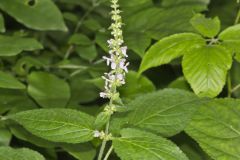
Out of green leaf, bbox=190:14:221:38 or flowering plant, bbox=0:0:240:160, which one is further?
green leaf, bbox=190:14:221:38

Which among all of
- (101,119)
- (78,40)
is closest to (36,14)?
(78,40)

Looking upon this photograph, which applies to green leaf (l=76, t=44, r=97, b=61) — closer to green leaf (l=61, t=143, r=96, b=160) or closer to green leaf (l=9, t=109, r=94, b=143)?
green leaf (l=61, t=143, r=96, b=160)

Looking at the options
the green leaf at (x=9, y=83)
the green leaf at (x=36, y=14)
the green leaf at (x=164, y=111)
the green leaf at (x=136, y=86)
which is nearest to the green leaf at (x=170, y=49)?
the green leaf at (x=164, y=111)

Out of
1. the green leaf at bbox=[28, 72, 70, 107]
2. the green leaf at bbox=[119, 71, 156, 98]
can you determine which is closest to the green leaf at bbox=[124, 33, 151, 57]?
the green leaf at bbox=[119, 71, 156, 98]

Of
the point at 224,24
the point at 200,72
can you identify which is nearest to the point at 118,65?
the point at 200,72

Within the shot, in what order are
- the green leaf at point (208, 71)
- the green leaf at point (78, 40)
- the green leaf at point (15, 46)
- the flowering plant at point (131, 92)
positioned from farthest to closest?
the green leaf at point (78, 40)
the green leaf at point (15, 46)
the green leaf at point (208, 71)
the flowering plant at point (131, 92)

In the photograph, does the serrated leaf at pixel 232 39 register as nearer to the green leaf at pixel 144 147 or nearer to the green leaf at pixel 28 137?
the green leaf at pixel 144 147
